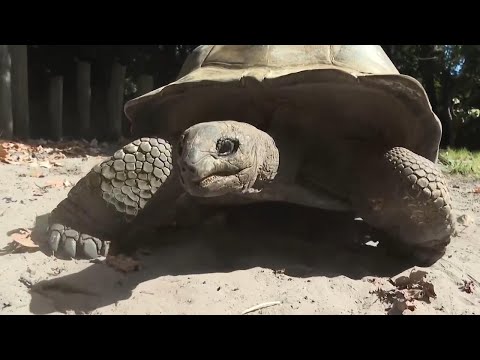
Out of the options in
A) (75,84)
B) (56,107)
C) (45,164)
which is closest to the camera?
(45,164)

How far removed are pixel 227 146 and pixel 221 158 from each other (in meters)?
0.08

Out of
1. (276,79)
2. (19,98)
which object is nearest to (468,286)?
(276,79)

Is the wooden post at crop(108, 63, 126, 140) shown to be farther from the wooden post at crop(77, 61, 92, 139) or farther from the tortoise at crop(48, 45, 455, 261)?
the tortoise at crop(48, 45, 455, 261)

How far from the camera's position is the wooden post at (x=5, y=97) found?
6.71 m

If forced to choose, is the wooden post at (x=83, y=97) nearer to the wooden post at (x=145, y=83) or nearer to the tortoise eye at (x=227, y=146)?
the wooden post at (x=145, y=83)

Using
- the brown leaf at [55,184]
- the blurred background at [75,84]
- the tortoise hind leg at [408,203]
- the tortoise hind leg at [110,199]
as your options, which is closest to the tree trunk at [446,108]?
the blurred background at [75,84]

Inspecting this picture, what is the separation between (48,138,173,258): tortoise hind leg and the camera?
8.77ft

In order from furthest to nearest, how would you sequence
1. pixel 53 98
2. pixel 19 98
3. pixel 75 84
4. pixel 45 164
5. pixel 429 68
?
pixel 429 68 → pixel 75 84 → pixel 53 98 → pixel 19 98 → pixel 45 164

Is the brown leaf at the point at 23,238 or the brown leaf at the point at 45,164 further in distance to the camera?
the brown leaf at the point at 45,164

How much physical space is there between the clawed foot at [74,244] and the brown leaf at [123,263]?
11 cm

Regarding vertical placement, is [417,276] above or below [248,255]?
above

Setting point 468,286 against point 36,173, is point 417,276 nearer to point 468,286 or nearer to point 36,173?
point 468,286

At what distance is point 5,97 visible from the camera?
6.77 m

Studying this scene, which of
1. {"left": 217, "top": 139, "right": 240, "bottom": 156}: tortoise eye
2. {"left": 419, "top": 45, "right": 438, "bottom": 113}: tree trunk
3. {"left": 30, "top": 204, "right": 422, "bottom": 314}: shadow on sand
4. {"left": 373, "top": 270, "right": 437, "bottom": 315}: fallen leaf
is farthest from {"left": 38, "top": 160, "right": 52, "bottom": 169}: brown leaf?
{"left": 419, "top": 45, "right": 438, "bottom": 113}: tree trunk
